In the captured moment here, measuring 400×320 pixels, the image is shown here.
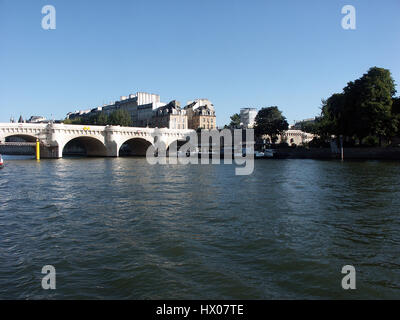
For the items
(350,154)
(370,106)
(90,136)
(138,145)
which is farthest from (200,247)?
(138,145)

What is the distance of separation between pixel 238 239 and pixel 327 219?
156 inches

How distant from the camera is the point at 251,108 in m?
154

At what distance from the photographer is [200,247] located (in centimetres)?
870

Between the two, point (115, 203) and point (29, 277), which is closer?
point (29, 277)

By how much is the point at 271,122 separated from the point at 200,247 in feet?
251

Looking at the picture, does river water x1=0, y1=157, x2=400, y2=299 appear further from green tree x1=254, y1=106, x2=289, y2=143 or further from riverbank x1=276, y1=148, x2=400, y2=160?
green tree x1=254, y1=106, x2=289, y2=143

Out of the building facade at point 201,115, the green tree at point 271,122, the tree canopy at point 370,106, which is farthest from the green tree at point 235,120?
the tree canopy at point 370,106

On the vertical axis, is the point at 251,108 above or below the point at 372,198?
above

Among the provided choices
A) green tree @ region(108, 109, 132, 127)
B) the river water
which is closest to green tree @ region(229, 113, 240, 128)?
green tree @ region(108, 109, 132, 127)

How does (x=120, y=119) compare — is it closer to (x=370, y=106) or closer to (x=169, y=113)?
(x=169, y=113)

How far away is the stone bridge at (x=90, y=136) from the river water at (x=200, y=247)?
149 ft

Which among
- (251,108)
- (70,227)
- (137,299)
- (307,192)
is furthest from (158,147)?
(251,108)

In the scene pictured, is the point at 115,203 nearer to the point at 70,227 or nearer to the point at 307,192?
the point at 70,227

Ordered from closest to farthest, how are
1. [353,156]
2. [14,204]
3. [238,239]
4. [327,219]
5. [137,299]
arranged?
[137,299] < [238,239] < [327,219] < [14,204] < [353,156]
